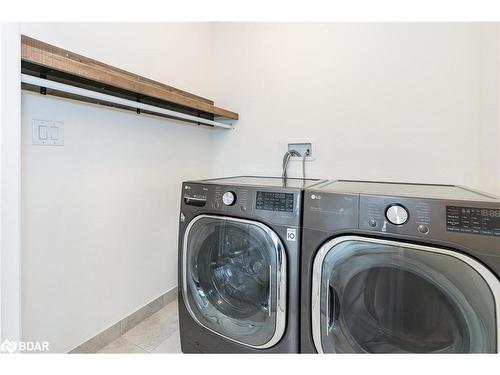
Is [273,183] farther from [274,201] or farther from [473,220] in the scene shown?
[473,220]

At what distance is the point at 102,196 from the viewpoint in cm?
136

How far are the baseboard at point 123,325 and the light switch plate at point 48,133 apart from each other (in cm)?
103

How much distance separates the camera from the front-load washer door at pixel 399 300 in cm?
79

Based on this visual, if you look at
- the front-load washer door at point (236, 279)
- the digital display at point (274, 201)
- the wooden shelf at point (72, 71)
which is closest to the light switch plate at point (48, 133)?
the wooden shelf at point (72, 71)

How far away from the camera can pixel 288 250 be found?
3.43 feet

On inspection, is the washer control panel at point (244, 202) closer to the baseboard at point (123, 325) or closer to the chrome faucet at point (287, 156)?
the chrome faucet at point (287, 156)

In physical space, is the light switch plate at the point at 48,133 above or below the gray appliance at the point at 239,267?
above

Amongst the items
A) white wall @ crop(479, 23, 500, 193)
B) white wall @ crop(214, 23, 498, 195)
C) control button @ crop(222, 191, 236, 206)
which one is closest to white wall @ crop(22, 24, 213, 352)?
white wall @ crop(214, 23, 498, 195)

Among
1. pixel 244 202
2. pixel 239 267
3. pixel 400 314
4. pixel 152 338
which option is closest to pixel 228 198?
pixel 244 202

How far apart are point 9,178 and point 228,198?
78 cm

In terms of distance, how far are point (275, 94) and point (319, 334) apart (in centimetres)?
156

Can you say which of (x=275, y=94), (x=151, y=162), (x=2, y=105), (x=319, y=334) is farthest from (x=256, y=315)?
(x=275, y=94)

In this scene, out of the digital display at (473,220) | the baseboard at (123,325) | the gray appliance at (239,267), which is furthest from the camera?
the baseboard at (123,325)
